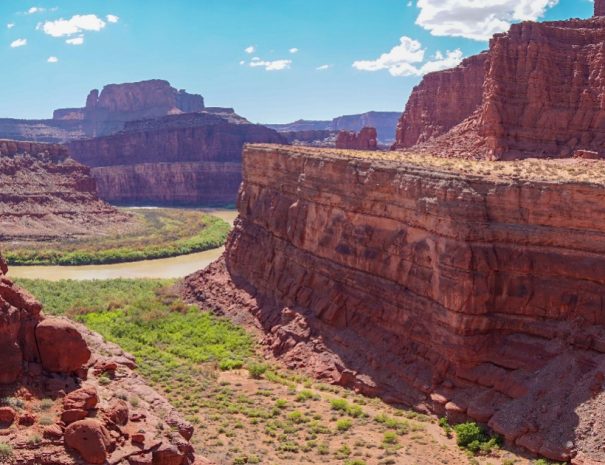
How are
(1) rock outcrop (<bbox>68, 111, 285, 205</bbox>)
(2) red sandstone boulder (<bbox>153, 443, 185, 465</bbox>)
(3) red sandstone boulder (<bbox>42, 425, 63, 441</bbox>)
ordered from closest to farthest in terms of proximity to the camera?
(3) red sandstone boulder (<bbox>42, 425, 63, 441</bbox>)
(2) red sandstone boulder (<bbox>153, 443, 185, 465</bbox>)
(1) rock outcrop (<bbox>68, 111, 285, 205</bbox>)

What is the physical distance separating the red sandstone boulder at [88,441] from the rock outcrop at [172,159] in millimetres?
123722

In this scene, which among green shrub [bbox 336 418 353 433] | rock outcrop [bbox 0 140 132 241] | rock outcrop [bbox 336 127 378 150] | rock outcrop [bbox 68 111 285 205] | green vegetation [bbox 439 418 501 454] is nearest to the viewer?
green vegetation [bbox 439 418 501 454]

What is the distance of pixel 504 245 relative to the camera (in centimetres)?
2548

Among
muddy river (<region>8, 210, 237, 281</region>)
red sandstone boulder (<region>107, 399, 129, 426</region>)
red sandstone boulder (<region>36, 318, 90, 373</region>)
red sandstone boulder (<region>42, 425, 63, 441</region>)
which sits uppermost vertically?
red sandstone boulder (<region>36, 318, 90, 373</region>)

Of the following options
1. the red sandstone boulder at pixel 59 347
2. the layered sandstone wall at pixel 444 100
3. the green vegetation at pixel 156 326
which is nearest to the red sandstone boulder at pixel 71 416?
the red sandstone boulder at pixel 59 347

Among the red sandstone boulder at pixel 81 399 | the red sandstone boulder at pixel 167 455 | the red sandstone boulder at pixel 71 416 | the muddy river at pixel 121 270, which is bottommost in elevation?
the muddy river at pixel 121 270

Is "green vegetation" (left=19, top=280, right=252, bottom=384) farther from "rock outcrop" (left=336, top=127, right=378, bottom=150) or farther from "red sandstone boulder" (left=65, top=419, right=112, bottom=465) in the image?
"rock outcrop" (left=336, top=127, right=378, bottom=150)

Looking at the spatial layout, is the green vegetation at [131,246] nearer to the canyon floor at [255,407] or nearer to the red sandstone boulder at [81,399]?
the canyon floor at [255,407]

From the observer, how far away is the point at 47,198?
93.9m

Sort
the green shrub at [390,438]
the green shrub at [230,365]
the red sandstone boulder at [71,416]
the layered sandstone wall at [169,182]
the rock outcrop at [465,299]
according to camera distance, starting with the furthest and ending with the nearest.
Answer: the layered sandstone wall at [169,182] < the green shrub at [230,365] < the green shrub at [390,438] < the rock outcrop at [465,299] < the red sandstone boulder at [71,416]

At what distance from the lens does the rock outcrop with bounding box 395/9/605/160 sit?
42.4 metres

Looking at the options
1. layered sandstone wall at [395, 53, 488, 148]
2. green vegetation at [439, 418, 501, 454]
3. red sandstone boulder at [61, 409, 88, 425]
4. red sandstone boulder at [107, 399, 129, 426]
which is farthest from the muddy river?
red sandstone boulder at [61, 409, 88, 425]

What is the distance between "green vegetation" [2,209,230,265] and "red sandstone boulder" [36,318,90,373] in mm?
57636

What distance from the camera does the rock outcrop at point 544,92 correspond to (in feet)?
139
